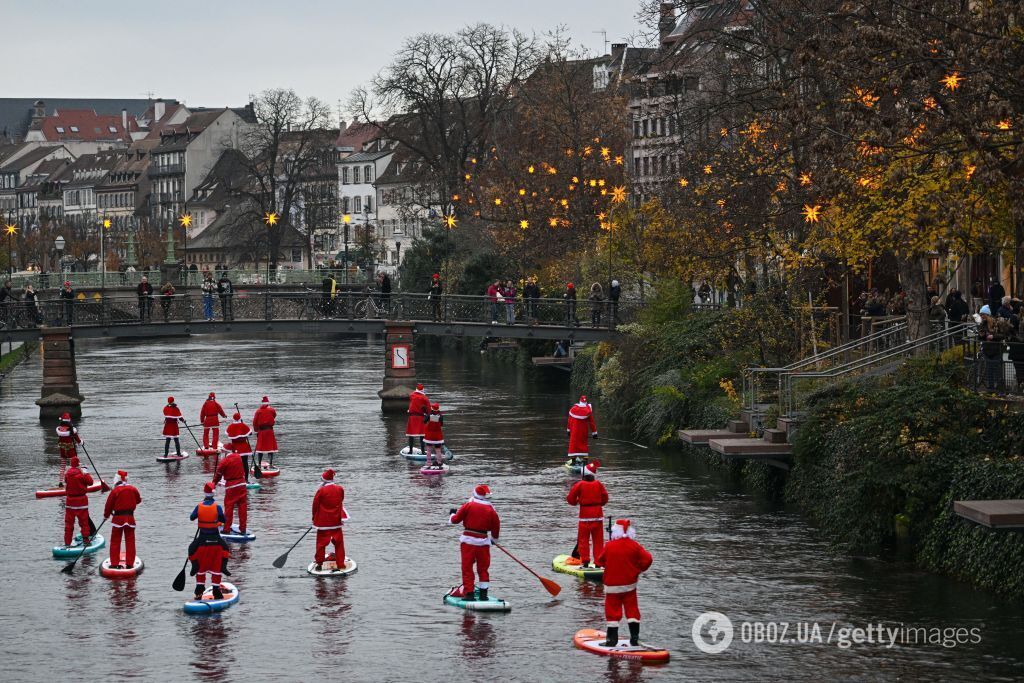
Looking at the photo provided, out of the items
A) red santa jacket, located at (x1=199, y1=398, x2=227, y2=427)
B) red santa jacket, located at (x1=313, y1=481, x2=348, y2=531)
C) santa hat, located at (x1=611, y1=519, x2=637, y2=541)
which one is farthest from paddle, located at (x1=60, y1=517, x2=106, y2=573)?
red santa jacket, located at (x1=199, y1=398, x2=227, y2=427)

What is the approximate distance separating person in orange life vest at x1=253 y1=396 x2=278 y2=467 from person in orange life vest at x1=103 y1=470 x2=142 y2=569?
10.8 m

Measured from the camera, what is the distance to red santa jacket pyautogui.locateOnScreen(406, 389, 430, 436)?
135 ft

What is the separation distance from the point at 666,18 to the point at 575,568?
64.2 feet

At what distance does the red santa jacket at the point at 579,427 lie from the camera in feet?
124

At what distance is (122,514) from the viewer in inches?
1032

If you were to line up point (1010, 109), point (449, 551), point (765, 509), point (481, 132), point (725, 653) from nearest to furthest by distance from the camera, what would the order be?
point (725, 653) < point (1010, 109) < point (449, 551) < point (765, 509) < point (481, 132)

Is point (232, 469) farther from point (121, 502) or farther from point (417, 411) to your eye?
point (417, 411)

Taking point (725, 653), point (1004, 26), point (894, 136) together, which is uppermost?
point (1004, 26)

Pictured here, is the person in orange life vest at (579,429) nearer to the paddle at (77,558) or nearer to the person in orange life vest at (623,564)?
the paddle at (77,558)

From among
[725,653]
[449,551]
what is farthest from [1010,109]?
[449,551]

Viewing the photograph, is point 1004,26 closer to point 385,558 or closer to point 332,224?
point 385,558

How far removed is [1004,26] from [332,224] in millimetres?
96549

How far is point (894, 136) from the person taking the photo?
27625mm

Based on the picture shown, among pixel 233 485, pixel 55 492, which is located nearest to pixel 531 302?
pixel 55 492
